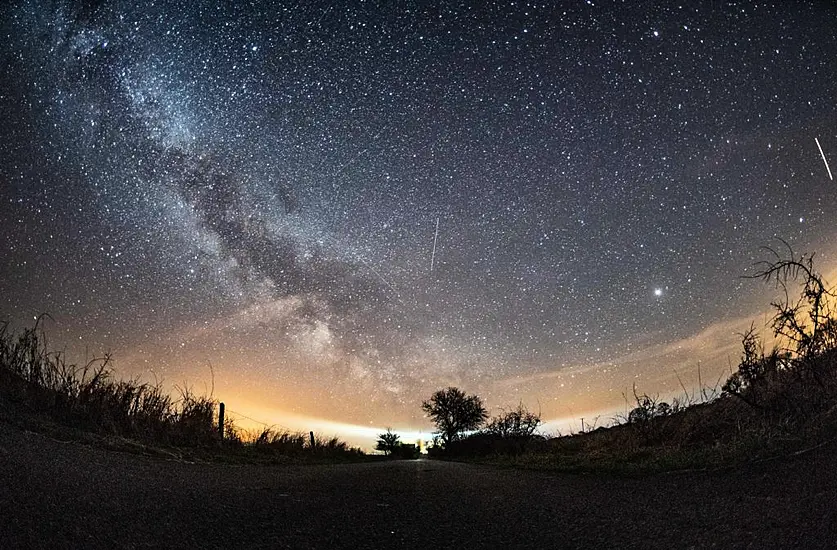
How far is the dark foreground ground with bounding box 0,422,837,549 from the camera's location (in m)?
2.33

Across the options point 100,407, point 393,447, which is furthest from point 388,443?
point 100,407

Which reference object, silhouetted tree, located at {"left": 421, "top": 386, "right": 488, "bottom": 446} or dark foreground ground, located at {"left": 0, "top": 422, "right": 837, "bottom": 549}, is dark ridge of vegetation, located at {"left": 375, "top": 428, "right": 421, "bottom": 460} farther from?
dark foreground ground, located at {"left": 0, "top": 422, "right": 837, "bottom": 549}

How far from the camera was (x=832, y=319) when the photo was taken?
205 inches

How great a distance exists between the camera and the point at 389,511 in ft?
11.3

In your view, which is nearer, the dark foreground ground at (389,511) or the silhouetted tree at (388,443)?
the dark foreground ground at (389,511)

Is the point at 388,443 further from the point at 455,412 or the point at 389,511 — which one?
the point at 389,511

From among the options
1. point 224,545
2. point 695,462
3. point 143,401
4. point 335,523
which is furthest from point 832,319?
point 143,401

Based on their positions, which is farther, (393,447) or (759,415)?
(393,447)

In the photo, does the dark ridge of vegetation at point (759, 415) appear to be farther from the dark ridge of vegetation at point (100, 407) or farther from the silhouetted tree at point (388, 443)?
the silhouetted tree at point (388, 443)

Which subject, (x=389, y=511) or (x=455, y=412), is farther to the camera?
(x=455, y=412)

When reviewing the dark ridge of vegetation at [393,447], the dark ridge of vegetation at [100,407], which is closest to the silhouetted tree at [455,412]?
the dark ridge of vegetation at [393,447]

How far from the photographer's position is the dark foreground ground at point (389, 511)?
2.33 metres

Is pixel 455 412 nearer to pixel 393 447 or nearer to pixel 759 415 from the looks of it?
pixel 393 447

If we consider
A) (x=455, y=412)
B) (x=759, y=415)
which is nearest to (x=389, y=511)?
(x=759, y=415)
